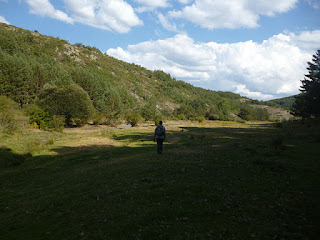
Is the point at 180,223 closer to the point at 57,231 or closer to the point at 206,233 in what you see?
the point at 206,233

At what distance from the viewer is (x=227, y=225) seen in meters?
6.30

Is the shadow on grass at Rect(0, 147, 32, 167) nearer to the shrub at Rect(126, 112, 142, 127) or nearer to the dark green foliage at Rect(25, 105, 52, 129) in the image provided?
the dark green foliage at Rect(25, 105, 52, 129)

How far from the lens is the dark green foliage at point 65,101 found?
56625mm

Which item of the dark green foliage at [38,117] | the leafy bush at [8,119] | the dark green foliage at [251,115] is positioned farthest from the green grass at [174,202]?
the dark green foliage at [251,115]

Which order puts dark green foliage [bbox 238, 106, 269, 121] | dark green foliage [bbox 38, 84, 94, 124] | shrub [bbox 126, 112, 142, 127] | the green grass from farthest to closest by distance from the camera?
dark green foliage [bbox 238, 106, 269, 121] → shrub [bbox 126, 112, 142, 127] → dark green foliage [bbox 38, 84, 94, 124] → the green grass

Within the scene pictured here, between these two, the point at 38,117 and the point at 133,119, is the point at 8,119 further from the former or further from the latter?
the point at 133,119

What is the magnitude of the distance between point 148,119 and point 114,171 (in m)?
94.1

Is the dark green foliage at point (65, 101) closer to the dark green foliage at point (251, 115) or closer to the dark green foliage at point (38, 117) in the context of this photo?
the dark green foliage at point (38, 117)

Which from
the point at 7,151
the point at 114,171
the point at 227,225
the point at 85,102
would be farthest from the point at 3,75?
the point at 227,225

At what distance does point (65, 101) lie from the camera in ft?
190

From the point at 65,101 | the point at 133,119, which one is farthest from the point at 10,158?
the point at 133,119

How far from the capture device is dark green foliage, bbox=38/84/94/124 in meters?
56.6

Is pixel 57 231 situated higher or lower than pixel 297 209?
lower

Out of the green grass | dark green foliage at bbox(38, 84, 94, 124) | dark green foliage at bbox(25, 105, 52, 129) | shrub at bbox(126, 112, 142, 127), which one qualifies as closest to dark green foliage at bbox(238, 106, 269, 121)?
shrub at bbox(126, 112, 142, 127)
